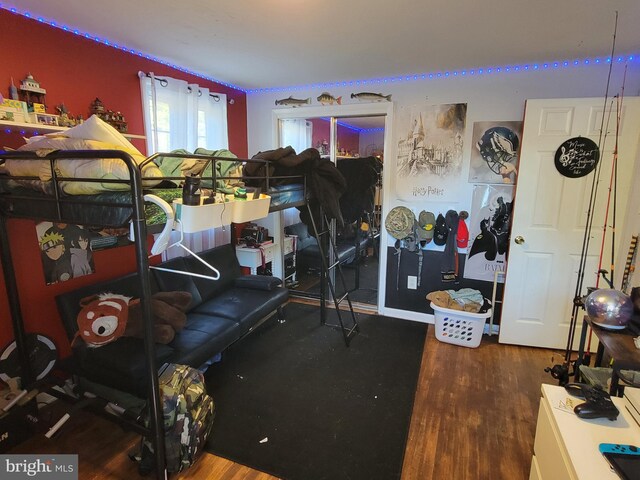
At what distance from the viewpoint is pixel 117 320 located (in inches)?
85.7

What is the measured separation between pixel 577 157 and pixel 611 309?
1506 millimetres

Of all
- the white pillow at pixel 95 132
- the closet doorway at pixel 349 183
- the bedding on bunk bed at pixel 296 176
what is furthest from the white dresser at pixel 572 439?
the closet doorway at pixel 349 183

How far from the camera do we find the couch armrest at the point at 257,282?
10.9 feet

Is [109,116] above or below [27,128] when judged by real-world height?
above

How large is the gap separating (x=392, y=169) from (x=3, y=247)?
3.01 metres

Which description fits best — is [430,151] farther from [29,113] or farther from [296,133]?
[29,113]

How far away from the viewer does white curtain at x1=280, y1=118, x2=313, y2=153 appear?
3.90m

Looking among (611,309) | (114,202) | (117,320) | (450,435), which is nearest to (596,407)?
(611,309)

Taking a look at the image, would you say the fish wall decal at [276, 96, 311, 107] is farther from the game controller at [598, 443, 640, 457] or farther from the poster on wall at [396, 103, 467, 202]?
the game controller at [598, 443, 640, 457]

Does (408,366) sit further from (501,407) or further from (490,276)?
(490,276)

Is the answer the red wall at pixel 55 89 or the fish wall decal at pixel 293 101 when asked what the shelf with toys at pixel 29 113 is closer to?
the red wall at pixel 55 89

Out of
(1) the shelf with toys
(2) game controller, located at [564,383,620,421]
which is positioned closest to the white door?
(2) game controller, located at [564,383,620,421]

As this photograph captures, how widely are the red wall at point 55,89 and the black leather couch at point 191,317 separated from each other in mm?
180

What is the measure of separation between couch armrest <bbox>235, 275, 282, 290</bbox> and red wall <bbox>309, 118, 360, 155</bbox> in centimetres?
190
